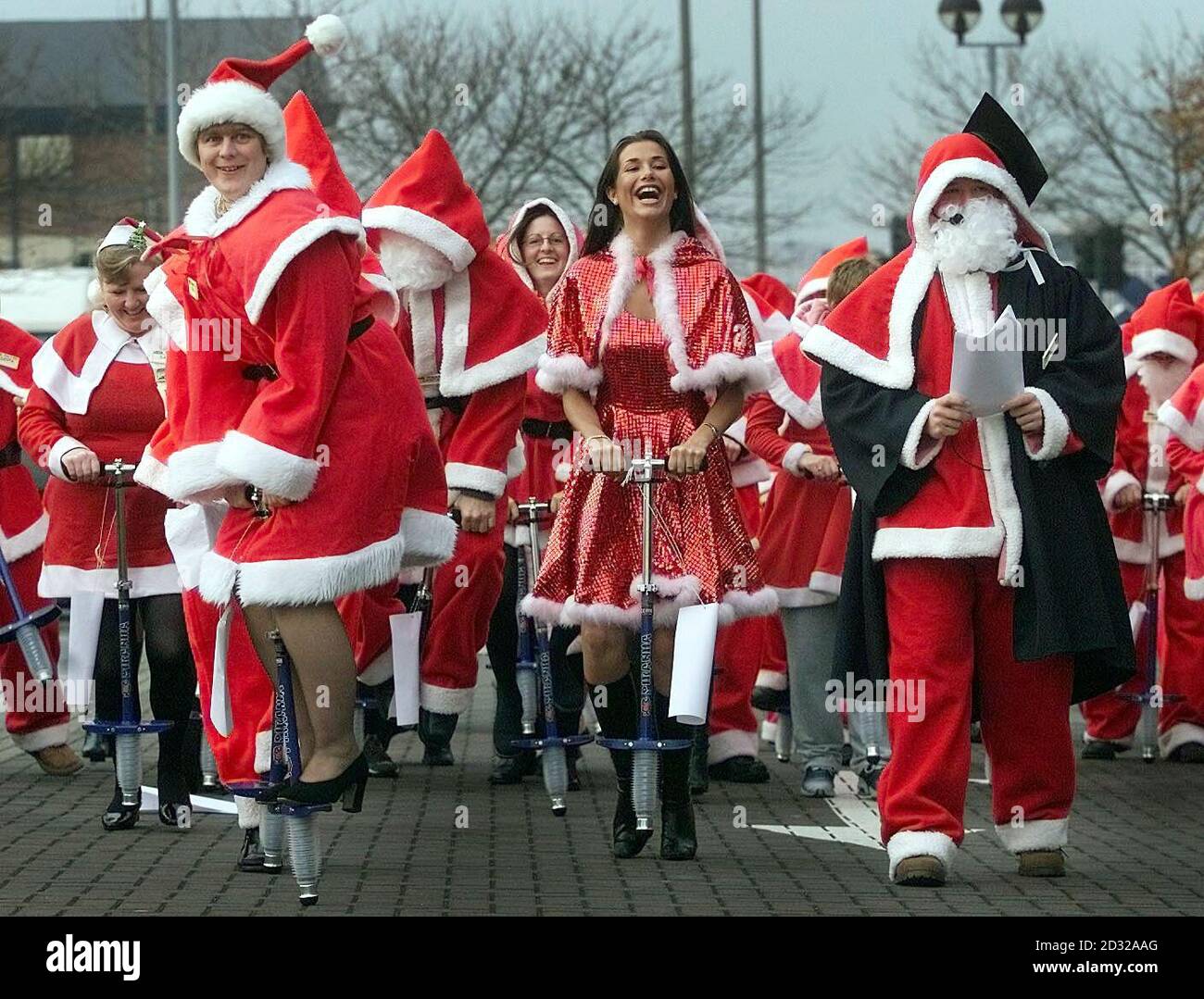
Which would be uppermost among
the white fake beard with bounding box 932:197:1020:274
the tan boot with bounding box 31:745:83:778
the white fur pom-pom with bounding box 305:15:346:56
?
the white fur pom-pom with bounding box 305:15:346:56

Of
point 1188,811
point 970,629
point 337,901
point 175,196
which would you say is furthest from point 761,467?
point 175,196

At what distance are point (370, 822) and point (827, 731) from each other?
205 cm

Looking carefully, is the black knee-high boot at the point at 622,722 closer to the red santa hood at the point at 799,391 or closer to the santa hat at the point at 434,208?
the santa hat at the point at 434,208

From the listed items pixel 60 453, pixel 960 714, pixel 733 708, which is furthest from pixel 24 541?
pixel 960 714

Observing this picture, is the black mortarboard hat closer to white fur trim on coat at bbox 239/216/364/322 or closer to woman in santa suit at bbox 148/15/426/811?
woman in santa suit at bbox 148/15/426/811

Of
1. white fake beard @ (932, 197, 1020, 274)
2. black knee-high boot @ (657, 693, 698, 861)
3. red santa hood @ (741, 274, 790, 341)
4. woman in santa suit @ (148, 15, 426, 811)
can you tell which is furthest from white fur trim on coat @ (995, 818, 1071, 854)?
red santa hood @ (741, 274, 790, 341)

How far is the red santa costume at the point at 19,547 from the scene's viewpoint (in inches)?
412

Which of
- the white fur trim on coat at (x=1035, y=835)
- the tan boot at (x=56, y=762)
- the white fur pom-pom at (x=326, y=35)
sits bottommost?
the tan boot at (x=56, y=762)

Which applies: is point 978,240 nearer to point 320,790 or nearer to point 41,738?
point 320,790

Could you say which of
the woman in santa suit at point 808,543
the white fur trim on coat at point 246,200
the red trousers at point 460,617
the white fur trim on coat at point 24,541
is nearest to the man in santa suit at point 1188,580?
the woman in santa suit at point 808,543

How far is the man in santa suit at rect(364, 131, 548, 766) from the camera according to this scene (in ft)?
30.3

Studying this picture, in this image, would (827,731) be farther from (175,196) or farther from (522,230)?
Result: (175,196)

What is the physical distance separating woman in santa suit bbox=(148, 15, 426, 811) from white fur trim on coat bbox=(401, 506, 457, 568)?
0.14ft

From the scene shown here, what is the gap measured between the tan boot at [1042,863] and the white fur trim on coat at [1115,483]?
3.94 metres
